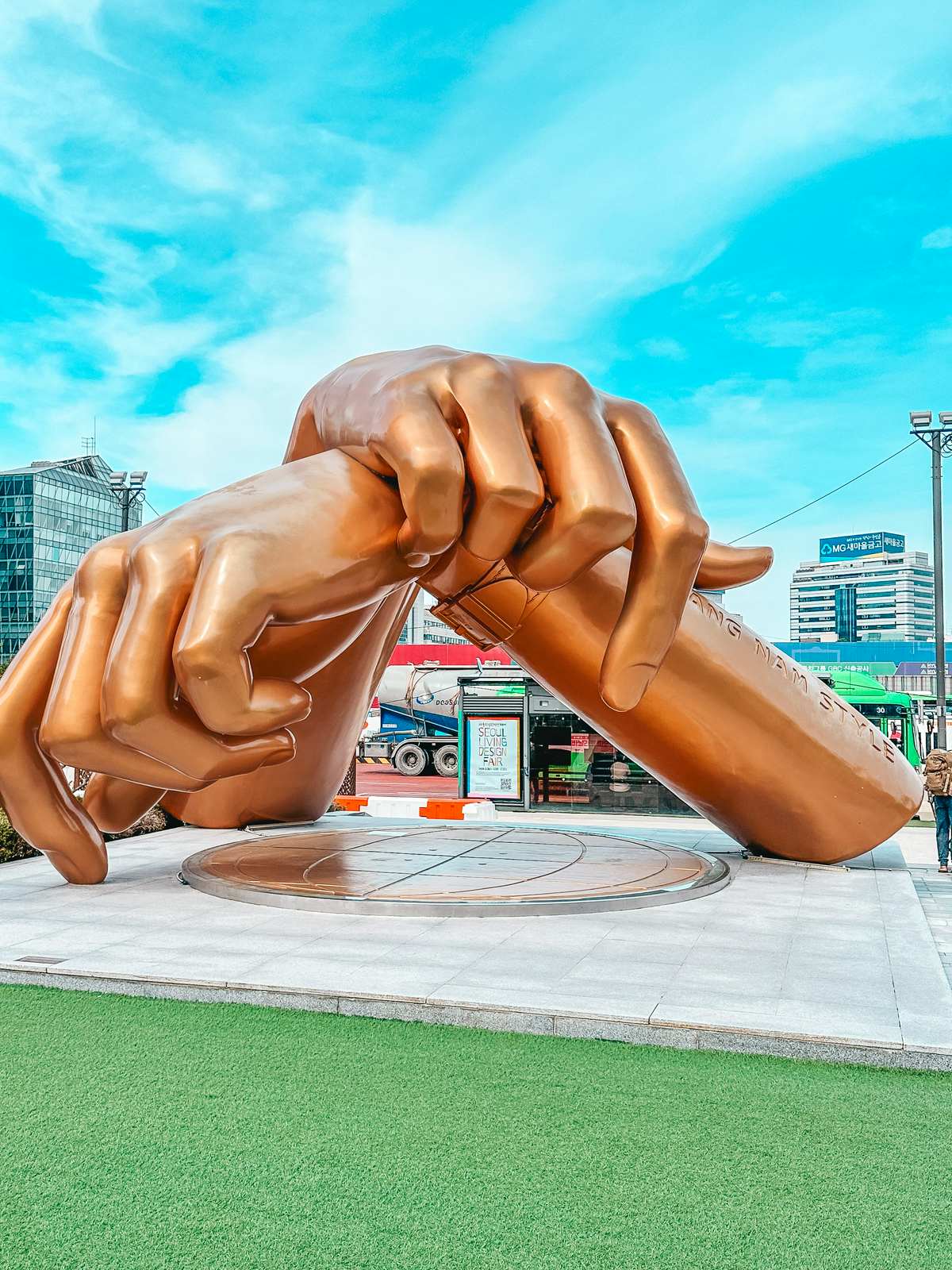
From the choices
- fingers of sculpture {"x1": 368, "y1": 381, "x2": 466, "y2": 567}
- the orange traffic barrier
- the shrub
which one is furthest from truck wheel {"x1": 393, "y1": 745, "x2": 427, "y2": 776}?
fingers of sculpture {"x1": 368, "y1": 381, "x2": 466, "y2": 567}

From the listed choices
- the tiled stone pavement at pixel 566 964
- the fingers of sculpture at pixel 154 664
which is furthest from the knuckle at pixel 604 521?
the tiled stone pavement at pixel 566 964

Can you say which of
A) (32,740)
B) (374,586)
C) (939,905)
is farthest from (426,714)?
(374,586)

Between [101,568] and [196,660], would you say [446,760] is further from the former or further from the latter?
[196,660]

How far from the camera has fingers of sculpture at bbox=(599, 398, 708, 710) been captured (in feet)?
23.8

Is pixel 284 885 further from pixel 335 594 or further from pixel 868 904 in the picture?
pixel 868 904

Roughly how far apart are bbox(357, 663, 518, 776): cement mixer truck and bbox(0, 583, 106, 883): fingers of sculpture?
20.3 metres

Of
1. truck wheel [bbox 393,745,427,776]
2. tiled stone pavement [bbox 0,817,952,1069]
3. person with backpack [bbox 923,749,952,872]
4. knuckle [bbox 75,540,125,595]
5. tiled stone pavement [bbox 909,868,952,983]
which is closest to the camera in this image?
tiled stone pavement [bbox 0,817,952,1069]

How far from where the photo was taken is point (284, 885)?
859 cm

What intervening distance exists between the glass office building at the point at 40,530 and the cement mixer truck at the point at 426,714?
58581 mm

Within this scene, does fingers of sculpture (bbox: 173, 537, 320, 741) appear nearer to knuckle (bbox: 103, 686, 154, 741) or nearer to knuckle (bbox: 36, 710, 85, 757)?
knuckle (bbox: 103, 686, 154, 741)

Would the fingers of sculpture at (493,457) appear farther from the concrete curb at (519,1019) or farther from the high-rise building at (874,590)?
the high-rise building at (874,590)

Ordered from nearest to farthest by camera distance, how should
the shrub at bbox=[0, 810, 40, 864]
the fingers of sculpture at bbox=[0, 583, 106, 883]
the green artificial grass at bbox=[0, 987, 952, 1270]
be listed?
the green artificial grass at bbox=[0, 987, 952, 1270] → the fingers of sculpture at bbox=[0, 583, 106, 883] → the shrub at bbox=[0, 810, 40, 864]

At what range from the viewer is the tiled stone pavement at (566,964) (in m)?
5.37

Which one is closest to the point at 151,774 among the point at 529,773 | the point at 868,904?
the point at 868,904
